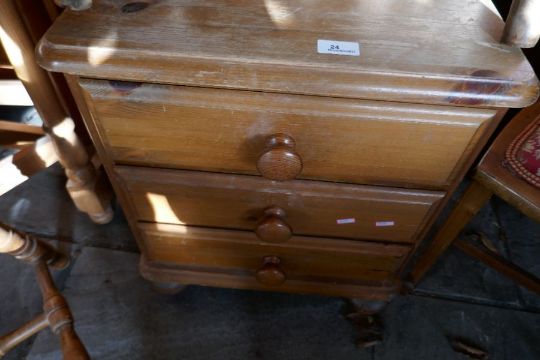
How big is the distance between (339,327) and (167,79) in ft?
2.62

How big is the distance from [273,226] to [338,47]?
32 cm

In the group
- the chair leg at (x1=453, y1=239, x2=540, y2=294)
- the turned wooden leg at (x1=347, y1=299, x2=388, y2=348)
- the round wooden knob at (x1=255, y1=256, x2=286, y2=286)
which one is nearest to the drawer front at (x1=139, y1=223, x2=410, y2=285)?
the round wooden knob at (x1=255, y1=256, x2=286, y2=286)

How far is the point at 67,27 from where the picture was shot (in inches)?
20.0

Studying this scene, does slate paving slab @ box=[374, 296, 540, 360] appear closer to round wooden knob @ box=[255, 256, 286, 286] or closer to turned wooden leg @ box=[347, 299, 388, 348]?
turned wooden leg @ box=[347, 299, 388, 348]

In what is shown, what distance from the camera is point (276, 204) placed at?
2.28 ft

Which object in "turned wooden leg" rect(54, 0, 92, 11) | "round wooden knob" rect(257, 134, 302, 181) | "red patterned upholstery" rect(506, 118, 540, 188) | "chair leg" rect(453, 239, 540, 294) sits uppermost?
"turned wooden leg" rect(54, 0, 92, 11)

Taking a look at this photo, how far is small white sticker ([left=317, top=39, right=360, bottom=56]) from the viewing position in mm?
495

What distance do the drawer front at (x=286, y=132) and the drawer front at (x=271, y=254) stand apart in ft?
0.66

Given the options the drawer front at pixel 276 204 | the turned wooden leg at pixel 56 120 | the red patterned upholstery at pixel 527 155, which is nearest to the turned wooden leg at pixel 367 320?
the drawer front at pixel 276 204

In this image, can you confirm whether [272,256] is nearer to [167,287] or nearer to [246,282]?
[246,282]

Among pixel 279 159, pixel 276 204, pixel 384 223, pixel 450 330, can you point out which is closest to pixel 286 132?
pixel 279 159

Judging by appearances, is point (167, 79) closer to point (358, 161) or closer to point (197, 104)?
point (197, 104)

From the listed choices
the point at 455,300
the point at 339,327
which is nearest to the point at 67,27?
the point at 339,327

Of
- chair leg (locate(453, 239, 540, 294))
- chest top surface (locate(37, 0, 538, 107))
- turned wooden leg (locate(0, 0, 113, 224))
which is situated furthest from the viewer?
chair leg (locate(453, 239, 540, 294))
